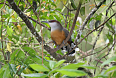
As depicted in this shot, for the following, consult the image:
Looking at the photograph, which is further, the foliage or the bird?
the bird

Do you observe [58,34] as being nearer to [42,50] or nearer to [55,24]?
[55,24]

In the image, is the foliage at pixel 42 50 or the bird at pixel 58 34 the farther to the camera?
the bird at pixel 58 34

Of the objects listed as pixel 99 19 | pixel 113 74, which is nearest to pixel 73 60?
pixel 99 19

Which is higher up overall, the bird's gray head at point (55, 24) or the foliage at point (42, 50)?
the bird's gray head at point (55, 24)

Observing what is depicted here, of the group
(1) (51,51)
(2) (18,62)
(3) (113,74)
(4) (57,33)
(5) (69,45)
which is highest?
(4) (57,33)

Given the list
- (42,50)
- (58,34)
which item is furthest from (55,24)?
(42,50)

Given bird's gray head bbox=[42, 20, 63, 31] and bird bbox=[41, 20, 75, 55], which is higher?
bird's gray head bbox=[42, 20, 63, 31]

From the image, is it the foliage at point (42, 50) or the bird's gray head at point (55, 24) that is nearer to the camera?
the foliage at point (42, 50)

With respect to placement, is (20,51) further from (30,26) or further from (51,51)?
(51,51)

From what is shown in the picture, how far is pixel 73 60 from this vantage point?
63.5 inches

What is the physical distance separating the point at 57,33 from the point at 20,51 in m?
0.86

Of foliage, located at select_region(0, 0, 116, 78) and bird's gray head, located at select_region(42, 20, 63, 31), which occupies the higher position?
bird's gray head, located at select_region(42, 20, 63, 31)

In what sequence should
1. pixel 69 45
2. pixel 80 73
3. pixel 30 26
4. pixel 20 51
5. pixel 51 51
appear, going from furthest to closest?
pixel 69 45 → pixel 51 51 → pixel 30 26 → pixel 20 51 → pixel 80 73

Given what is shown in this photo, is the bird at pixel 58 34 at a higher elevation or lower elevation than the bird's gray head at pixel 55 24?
lower
